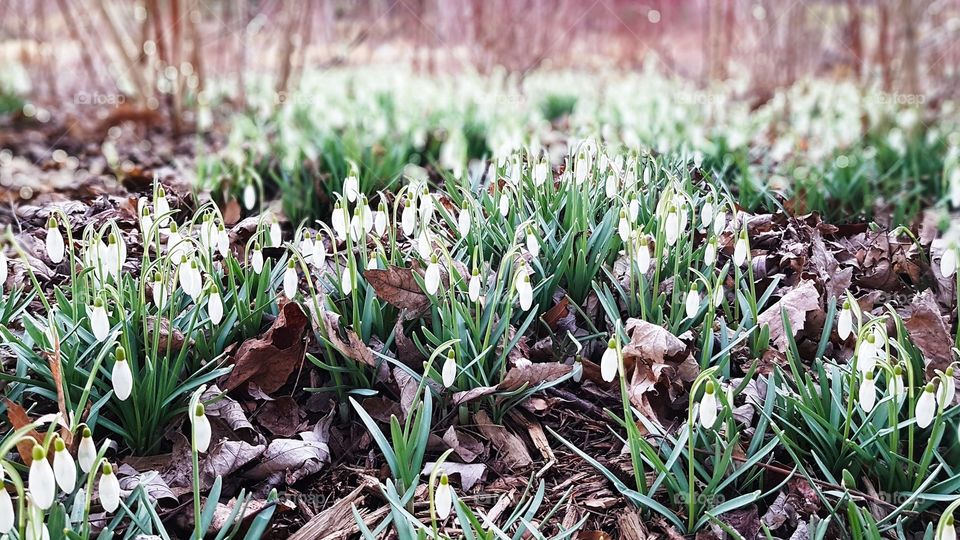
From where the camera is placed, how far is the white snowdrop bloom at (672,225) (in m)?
2.11

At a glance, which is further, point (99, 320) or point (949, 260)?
point (949, 260)

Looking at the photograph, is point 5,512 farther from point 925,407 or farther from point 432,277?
point 925,407

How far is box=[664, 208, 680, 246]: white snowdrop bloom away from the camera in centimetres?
211

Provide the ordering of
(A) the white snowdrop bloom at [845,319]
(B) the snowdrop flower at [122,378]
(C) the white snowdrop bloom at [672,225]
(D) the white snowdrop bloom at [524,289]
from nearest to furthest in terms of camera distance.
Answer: (B) the snowdrop flower at [122,378]
(A) the white snowdrop bloom at [845,319]
(D) the white snowdrop bloom at [524,289]
(C) the white snowdrop bloom at [672,225]

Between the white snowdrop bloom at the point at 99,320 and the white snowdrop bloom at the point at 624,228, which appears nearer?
the white snowdrop bloom at the point at 99,320

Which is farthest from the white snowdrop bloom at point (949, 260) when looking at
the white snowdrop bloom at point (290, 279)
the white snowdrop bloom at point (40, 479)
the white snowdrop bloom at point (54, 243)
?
the white snowdrop bloom at point (54, 243)

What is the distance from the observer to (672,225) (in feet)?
6.97

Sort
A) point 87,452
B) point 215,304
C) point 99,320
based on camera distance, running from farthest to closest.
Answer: point 215,304 → point 99,320 → point 87,452

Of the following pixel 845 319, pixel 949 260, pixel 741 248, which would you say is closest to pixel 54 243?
pixel 741 248

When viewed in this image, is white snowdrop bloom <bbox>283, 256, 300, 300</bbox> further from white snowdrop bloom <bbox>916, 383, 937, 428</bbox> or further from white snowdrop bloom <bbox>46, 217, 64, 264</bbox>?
white snowdrop bloom <bbox>916, 383, 937, 428</bbox>

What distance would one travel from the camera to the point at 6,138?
19.7 ft

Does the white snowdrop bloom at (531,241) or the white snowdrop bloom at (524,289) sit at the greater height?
the white snowdrop bloom at (531,241)

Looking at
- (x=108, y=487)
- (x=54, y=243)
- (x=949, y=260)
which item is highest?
(x=54, y=243)

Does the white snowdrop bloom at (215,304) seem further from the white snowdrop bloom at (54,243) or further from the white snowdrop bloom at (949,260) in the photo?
the white snowdrop bloom at (949,260)
